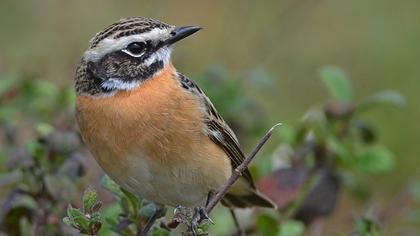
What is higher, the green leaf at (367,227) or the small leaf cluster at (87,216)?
the small leaf cluster at (87,216)

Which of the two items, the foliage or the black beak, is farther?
the black beak

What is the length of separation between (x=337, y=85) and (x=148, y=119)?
1329mm

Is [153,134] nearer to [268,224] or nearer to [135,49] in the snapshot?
[135,49]

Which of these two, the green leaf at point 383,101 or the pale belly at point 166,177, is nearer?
the pale belly at point 166,177

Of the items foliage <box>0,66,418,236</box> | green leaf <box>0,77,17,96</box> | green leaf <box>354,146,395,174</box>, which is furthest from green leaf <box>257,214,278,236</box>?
green leaf <box>0,77,17,96</box>

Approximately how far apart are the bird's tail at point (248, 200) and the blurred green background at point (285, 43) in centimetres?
245

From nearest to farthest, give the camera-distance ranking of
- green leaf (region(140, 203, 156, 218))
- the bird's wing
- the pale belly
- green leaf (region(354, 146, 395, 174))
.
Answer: green leaf (region(140, 203, 156, 218))
the pale belly
the bird's wing
green leaf (region(354, 146, 395, 174))

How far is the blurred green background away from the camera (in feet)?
28.7

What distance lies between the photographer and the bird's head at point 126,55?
17.7ft

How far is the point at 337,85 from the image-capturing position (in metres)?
6.10

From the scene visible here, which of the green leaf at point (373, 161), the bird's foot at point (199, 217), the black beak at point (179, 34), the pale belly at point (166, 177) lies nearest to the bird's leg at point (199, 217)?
the bird's foot at point (199, 217)

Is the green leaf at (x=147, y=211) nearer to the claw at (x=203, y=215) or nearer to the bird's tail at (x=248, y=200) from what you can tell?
the claw at (x=203, y=215)

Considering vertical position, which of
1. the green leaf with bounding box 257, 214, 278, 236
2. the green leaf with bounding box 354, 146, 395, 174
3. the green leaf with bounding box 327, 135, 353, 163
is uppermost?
the green leaf with bounding box 327, 135, 353, 163

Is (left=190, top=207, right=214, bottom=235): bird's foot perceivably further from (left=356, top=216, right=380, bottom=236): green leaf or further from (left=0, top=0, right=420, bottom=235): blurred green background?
(left=0, top=0, right=420, bottom=235): blurred green background
